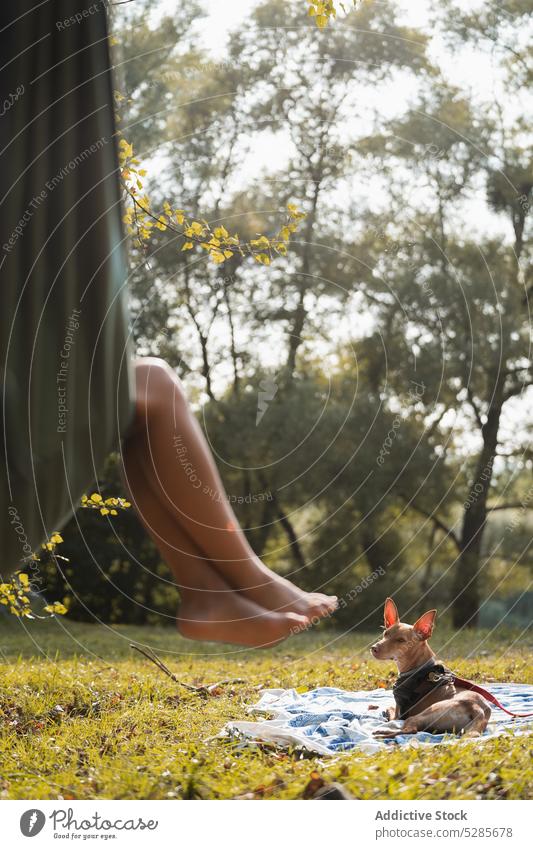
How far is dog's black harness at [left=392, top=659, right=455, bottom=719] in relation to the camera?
482 cm

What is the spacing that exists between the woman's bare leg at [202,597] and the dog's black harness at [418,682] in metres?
0.96

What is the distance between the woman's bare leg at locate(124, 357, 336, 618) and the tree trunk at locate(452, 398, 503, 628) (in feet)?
32.9

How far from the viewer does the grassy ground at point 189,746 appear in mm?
3756

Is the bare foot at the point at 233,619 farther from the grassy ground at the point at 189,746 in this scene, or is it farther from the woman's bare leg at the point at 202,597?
the grassy ground at the point at 189,746

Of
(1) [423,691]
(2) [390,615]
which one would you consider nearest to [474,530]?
(2) [390,615]

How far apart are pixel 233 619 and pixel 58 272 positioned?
1738 millimetres

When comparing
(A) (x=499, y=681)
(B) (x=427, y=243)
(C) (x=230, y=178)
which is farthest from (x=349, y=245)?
(A) (x=499, y=681)

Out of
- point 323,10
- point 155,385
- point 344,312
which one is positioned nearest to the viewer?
point 155,385

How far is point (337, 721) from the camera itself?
196 inches

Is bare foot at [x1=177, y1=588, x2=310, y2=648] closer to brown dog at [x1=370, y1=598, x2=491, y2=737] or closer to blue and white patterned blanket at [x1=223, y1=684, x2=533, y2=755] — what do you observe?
blue and white patterned blanket at [x1=223, y1=684, x2=533, y2=755]

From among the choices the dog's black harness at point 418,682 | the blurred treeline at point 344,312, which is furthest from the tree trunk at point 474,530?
the dog's black harness at point 418,682

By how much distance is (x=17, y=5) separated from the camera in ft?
11.0

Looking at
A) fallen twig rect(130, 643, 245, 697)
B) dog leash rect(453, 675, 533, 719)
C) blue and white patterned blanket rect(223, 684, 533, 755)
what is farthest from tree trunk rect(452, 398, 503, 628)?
dog leash rect(453, 675, 533, 719)

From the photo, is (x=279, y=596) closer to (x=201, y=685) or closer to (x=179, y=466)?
(x=179, y=466)
